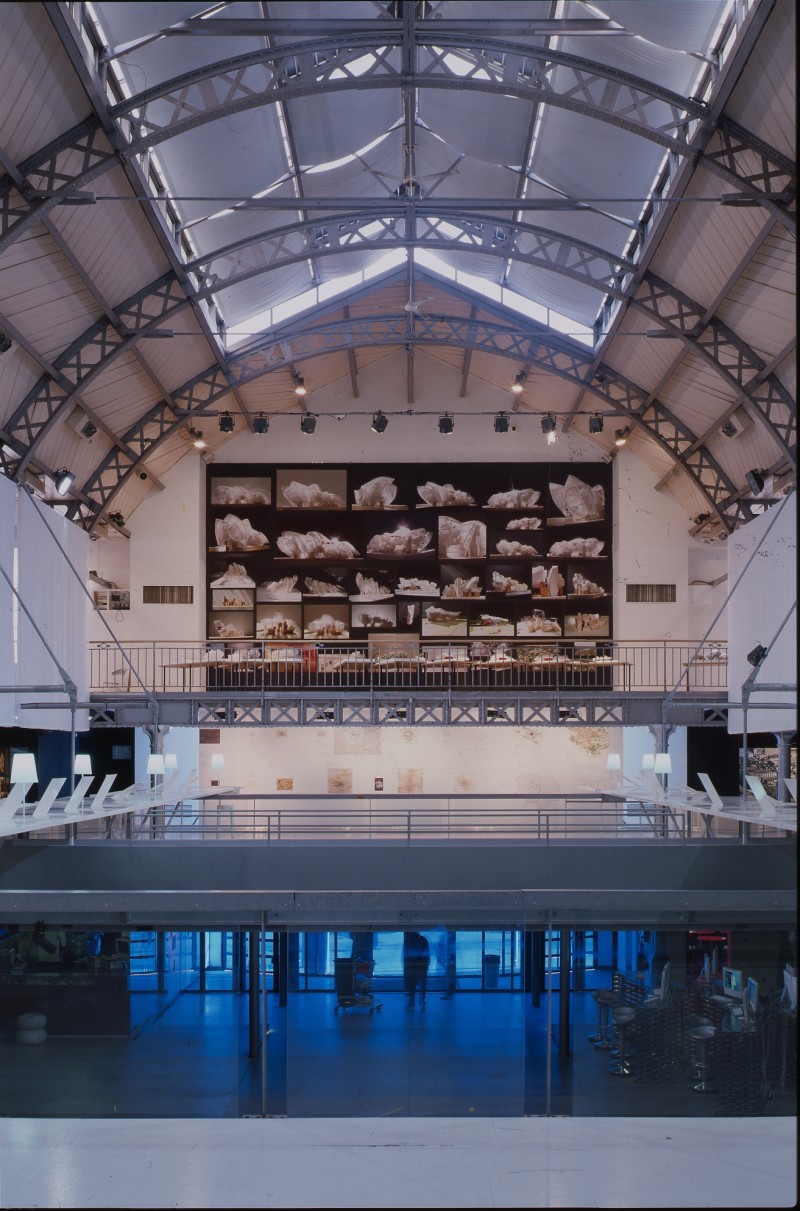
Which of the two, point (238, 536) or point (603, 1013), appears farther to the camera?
point (238, 536)

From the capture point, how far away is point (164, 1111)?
9711 mm

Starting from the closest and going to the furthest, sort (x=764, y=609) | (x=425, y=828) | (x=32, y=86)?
(x=32, y=86) < (x=425, y=828) < (x=764, y=609)

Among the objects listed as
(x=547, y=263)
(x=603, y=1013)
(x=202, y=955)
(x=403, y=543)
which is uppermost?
(x=547, y=263)

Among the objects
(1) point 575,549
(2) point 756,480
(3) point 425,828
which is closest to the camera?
(3) point 425,828

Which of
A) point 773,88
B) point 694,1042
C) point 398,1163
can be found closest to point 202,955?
point 398,1163

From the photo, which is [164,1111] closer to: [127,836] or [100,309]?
[127,836]

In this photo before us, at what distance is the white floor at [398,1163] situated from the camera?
750 cm

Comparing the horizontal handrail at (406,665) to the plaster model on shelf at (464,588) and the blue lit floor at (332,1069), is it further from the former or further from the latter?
the blue lit floor at (332,1069)

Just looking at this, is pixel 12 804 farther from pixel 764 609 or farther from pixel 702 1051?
pixel 764 609

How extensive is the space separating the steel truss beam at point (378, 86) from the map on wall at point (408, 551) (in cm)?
1439

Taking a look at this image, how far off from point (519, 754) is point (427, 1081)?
1895 centimetres

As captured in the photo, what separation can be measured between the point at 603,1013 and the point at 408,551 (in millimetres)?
20182

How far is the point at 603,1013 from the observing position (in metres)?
10.1

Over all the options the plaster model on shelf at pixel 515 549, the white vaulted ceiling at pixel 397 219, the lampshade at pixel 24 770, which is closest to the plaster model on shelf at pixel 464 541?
the plaster model on shelf at pixel 515 549
